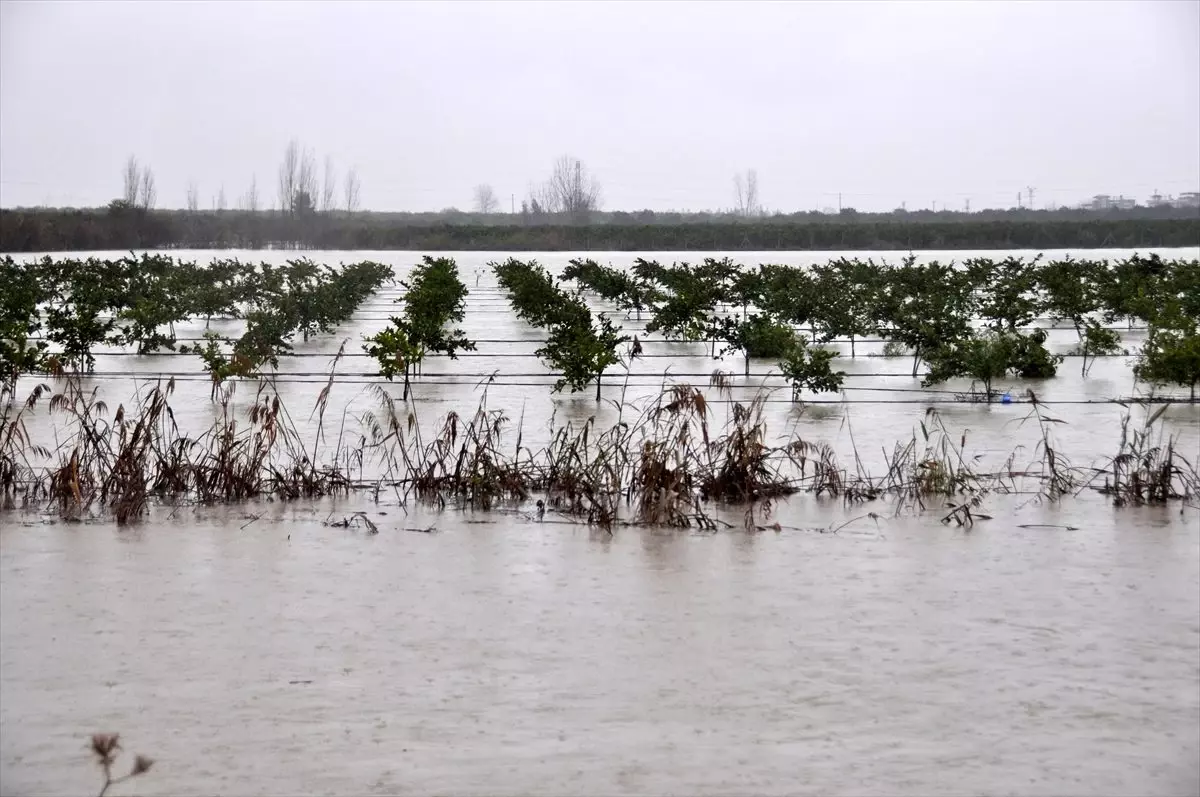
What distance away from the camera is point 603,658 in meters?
4.59

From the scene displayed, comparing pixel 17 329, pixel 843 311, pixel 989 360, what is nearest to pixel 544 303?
pixel 843 311

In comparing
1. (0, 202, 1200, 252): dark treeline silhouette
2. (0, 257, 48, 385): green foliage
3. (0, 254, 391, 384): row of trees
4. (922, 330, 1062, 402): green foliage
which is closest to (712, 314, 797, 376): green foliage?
(922, 330, 1062, 402): green foliage

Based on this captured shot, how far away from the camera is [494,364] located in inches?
611

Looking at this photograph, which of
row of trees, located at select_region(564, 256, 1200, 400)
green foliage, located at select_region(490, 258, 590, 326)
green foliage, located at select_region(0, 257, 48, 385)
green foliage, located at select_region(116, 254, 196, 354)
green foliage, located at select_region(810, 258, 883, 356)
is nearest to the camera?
green foliage, located at select_region(0, 257, 48, 385)

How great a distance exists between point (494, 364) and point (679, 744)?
11887 mm

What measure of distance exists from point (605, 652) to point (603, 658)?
7cm

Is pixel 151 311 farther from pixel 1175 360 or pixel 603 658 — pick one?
pixel 603 658

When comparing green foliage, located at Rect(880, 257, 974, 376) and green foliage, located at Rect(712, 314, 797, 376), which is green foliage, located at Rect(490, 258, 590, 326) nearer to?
green foliage, located at Rect(712, 314, 797, 376)

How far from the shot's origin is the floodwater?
3666 mm

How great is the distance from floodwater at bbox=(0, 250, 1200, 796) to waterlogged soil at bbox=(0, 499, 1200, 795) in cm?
1

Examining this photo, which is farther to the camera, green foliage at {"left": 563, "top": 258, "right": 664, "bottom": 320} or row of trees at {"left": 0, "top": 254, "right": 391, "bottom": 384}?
green foliage at {"left": 563, "top": 258, "right": 664, "bottom": 320}

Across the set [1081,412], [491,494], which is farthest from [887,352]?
[491,494]

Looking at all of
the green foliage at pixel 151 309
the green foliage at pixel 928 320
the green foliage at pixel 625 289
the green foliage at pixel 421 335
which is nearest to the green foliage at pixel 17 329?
the green foliage at pixel 151 309

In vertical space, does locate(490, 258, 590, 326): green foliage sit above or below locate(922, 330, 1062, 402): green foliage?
above
